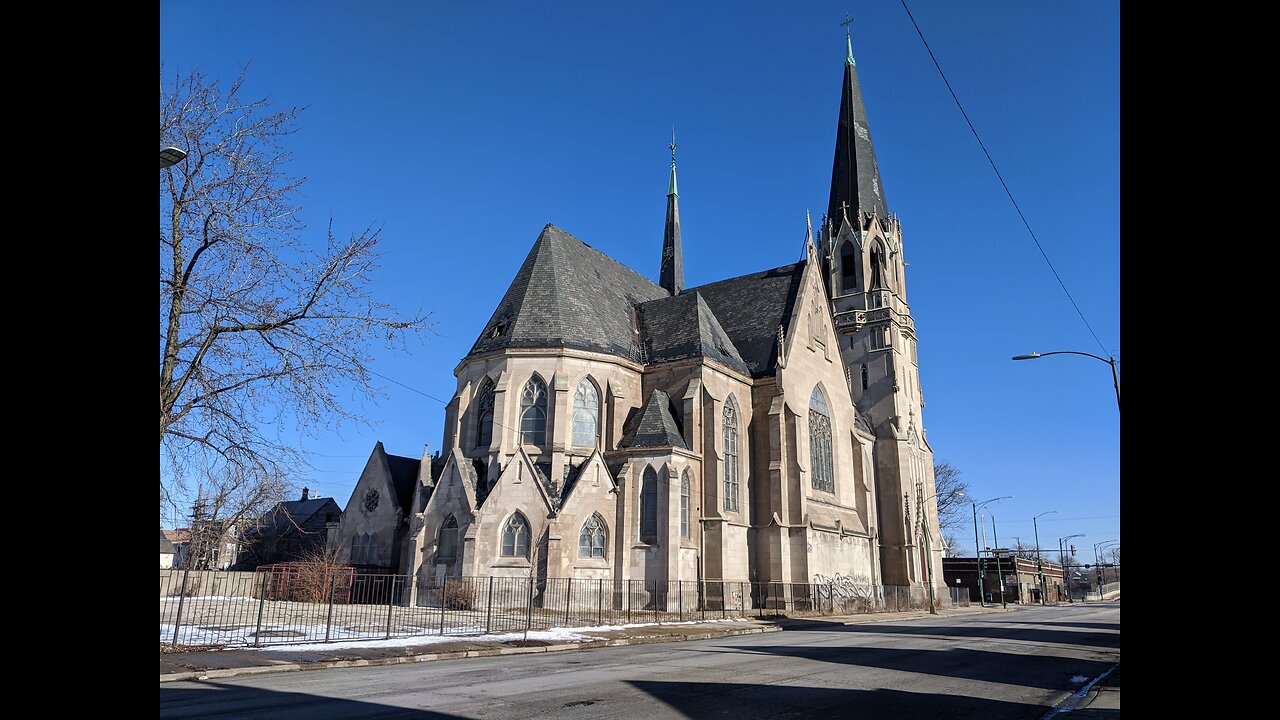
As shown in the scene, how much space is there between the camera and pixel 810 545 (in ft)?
119

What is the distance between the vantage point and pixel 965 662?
51.2 ft

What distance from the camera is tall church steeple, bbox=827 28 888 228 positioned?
5844 cm

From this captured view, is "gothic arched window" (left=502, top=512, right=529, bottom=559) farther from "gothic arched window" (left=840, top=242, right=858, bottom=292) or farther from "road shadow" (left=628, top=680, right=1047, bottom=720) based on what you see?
"gothic arched window" (left=840, top=242, right=858, bottom=292)

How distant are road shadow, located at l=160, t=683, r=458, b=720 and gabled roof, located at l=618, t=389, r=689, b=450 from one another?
929 inches

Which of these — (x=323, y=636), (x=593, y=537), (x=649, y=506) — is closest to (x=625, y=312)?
(x=649, y=506)

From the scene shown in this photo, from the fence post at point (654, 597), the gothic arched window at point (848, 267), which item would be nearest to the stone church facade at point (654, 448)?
the fence post at point (654, 597)

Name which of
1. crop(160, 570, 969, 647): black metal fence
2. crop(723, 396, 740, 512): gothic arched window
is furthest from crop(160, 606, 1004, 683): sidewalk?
crop(723, 396, 740, 512): gothic arched window

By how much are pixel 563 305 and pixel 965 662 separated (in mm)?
25393

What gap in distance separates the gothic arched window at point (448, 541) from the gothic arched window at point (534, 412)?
4.90 meters

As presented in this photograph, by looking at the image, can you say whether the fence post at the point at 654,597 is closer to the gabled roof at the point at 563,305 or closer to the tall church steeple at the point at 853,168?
Result: the gabled roof at the point at 563,305
